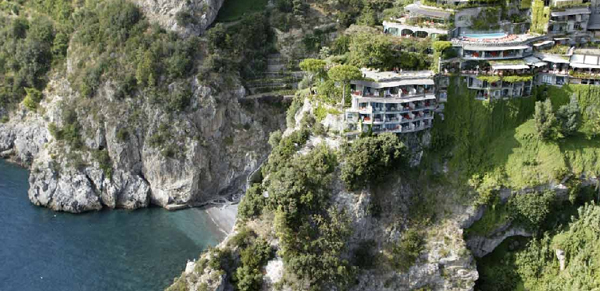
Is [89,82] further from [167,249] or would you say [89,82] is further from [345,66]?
[345,66]

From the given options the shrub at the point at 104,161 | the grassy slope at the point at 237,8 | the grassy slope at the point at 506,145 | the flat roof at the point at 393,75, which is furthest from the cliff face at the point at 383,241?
the grassy slope at the point at 237,8

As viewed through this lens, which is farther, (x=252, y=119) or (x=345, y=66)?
(x=252, y=119)

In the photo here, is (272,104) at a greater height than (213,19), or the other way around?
(213,19)

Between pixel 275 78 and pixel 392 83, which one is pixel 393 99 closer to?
pixel 392 83

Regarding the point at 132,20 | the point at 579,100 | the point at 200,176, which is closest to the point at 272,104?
the point at 200,176

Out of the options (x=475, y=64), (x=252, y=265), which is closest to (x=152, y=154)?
(x=252, y=265)

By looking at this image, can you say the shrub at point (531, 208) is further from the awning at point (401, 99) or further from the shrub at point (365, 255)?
the shrub at point (365, 255)

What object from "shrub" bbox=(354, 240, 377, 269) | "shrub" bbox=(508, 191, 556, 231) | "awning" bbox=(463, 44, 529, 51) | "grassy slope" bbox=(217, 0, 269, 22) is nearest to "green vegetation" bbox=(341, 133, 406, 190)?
"shrub" bbox=(354, 240, 377, 269)
